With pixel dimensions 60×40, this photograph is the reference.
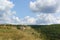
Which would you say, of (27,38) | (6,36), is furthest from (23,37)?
(6,36)

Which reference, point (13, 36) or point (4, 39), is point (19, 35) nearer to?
point (13, 36)

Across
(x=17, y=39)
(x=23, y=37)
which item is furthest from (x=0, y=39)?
(x=23, y=37)

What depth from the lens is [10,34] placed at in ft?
87.1

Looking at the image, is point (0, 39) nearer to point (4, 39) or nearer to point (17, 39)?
point (4, 39)

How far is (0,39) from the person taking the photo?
23.8 metres

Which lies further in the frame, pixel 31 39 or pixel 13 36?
pixel 31 39

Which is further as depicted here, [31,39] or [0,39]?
[31,39]

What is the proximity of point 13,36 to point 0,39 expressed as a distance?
2.39 meters

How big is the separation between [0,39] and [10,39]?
1.33m

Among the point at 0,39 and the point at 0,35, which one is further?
the point at 0,35

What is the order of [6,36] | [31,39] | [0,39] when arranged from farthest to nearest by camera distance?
[31,39]
[6,36]
[0,39]

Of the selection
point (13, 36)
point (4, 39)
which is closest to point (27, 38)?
point (13, 36)

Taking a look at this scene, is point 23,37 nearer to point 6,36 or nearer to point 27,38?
point 27,38

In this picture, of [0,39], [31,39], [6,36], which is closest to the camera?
[0,39]
